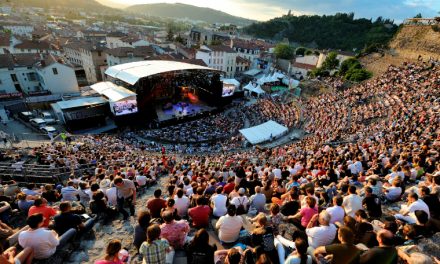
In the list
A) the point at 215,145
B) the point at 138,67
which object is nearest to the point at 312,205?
the point at 215,145

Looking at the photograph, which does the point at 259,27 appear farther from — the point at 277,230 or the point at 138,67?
the point at 277,230

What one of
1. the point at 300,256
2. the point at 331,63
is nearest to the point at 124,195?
the point at 300,256

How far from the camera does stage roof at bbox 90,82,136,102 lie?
25598 millimetres

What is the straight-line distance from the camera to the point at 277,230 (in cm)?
477

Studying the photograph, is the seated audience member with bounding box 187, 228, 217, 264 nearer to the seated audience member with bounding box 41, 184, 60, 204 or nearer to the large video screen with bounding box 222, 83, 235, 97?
the seated audience member with bounding box 41, 184, 60, 204

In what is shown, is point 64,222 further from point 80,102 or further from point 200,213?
point 80,102

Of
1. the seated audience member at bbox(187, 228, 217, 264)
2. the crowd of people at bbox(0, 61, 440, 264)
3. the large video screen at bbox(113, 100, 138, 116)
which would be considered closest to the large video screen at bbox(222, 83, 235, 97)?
the large video screen at bbox(113, 100, 138, 116)

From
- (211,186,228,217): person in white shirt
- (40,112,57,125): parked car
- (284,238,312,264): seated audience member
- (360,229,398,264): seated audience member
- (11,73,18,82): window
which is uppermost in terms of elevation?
(360,229,398,264): seated audience member

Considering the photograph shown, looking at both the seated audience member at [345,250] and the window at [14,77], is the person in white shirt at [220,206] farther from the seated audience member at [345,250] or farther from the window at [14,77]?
the window at [14,77]

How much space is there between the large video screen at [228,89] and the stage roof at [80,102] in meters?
16.4

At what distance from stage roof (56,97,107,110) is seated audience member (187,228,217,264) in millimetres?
25841

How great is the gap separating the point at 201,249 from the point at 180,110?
95.0ft

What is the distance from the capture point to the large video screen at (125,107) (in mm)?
25391

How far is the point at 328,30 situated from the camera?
284 ft
